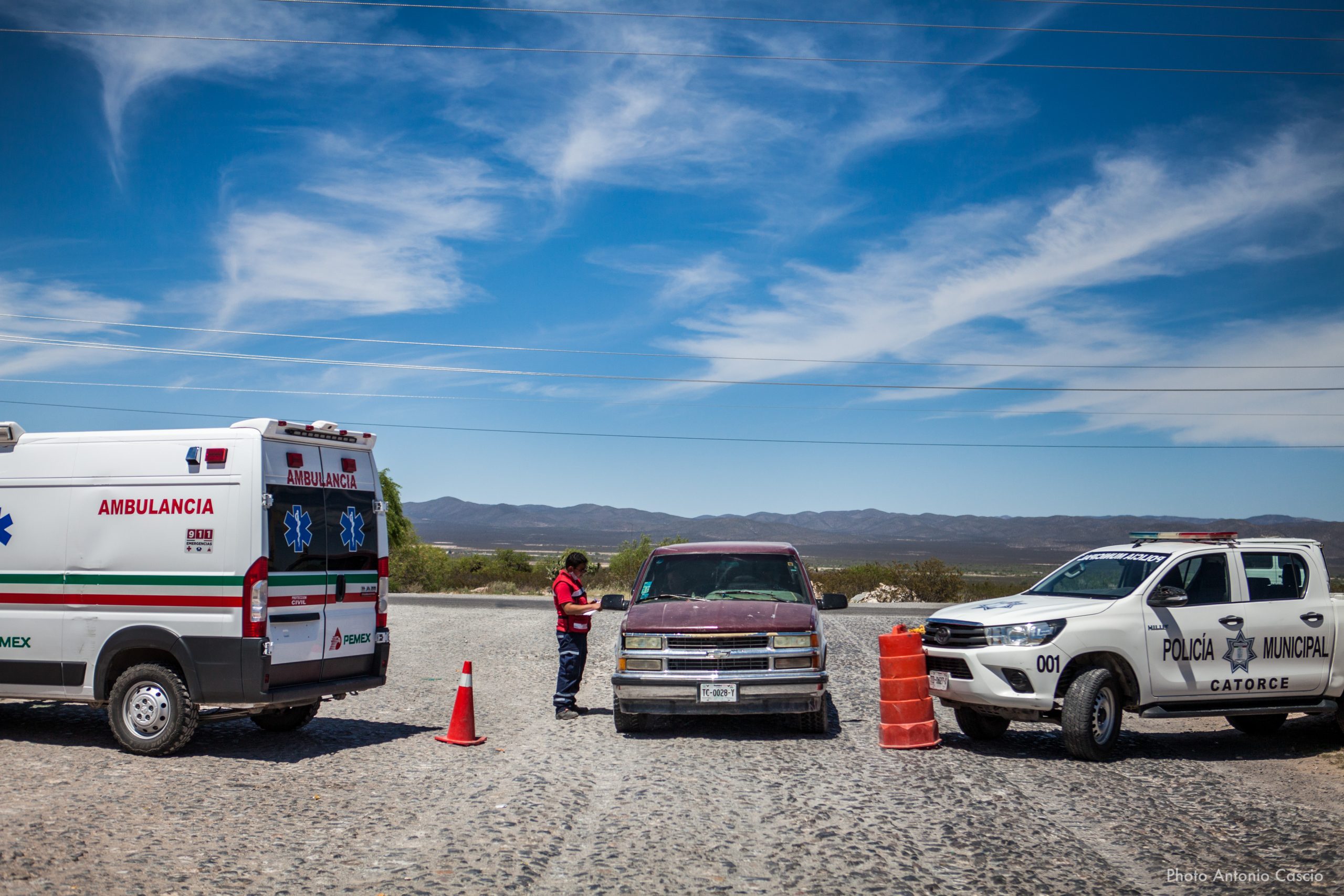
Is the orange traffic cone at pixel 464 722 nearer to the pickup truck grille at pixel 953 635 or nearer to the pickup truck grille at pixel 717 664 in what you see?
the pickup truck grille at pixel 717 664

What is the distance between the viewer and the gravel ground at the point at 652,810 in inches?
225

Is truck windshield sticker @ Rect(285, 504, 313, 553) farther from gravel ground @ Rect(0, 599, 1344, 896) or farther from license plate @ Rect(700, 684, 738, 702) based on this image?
license plate @ Rect(700, 684, 738, 702)

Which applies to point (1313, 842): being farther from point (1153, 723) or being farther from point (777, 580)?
point (777, 580)

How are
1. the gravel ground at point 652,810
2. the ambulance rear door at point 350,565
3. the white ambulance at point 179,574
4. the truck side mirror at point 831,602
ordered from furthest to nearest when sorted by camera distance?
the truck side mirror at point 831,602
the ambulance rear door at point 350,565
the white ambulance at point 179,574
the gravel ground at point 652,810

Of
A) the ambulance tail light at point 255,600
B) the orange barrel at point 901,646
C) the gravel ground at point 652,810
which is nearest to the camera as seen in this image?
the gravel ground at point 652,810

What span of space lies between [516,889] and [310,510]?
5.06 meters

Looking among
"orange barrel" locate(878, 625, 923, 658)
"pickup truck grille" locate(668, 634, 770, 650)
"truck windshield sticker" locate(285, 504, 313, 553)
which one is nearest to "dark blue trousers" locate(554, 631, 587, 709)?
"pickup truck grille" locate(668, 634, 770, 650)

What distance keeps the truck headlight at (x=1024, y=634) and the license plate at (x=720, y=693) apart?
7.78ft

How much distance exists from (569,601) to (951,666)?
4.00 meters

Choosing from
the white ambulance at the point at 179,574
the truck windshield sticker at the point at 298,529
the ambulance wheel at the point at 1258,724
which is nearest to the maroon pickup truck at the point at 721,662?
the white ambulance at the point at 179,574

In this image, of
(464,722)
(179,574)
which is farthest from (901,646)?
(179,574)

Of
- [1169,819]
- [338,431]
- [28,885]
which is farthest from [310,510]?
[1169,819]

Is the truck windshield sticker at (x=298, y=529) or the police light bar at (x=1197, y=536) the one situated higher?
the truck windshield sticker at (x=298, y=529)

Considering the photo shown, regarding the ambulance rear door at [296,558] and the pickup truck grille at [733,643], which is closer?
the ambulance rear door at [296,558]
